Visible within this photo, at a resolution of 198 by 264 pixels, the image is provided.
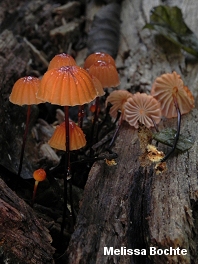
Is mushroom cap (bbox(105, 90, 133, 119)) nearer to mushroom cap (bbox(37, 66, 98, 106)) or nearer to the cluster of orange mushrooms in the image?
the cluster of orange mushrooms

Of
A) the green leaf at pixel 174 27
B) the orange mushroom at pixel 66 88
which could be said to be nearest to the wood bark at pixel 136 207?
the orange mushroom at pixel 66 88

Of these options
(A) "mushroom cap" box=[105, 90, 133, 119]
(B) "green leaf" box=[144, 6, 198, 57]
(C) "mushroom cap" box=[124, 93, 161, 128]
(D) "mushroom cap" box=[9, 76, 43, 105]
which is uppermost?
(B) "green leaf" box=[144, 6, 198, 57]

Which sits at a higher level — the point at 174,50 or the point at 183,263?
the point at 174,50

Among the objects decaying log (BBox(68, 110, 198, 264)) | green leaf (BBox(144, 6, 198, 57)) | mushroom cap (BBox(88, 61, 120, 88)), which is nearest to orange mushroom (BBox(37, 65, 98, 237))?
mushroom cap (BBox(88, 61, 120, 88))

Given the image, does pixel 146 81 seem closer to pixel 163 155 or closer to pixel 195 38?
pixel 195 38

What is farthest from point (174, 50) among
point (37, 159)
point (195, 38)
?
point (37, 159)

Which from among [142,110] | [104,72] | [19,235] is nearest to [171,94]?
[142,110]

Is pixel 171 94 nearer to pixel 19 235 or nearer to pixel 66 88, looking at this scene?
pixel 66 88
